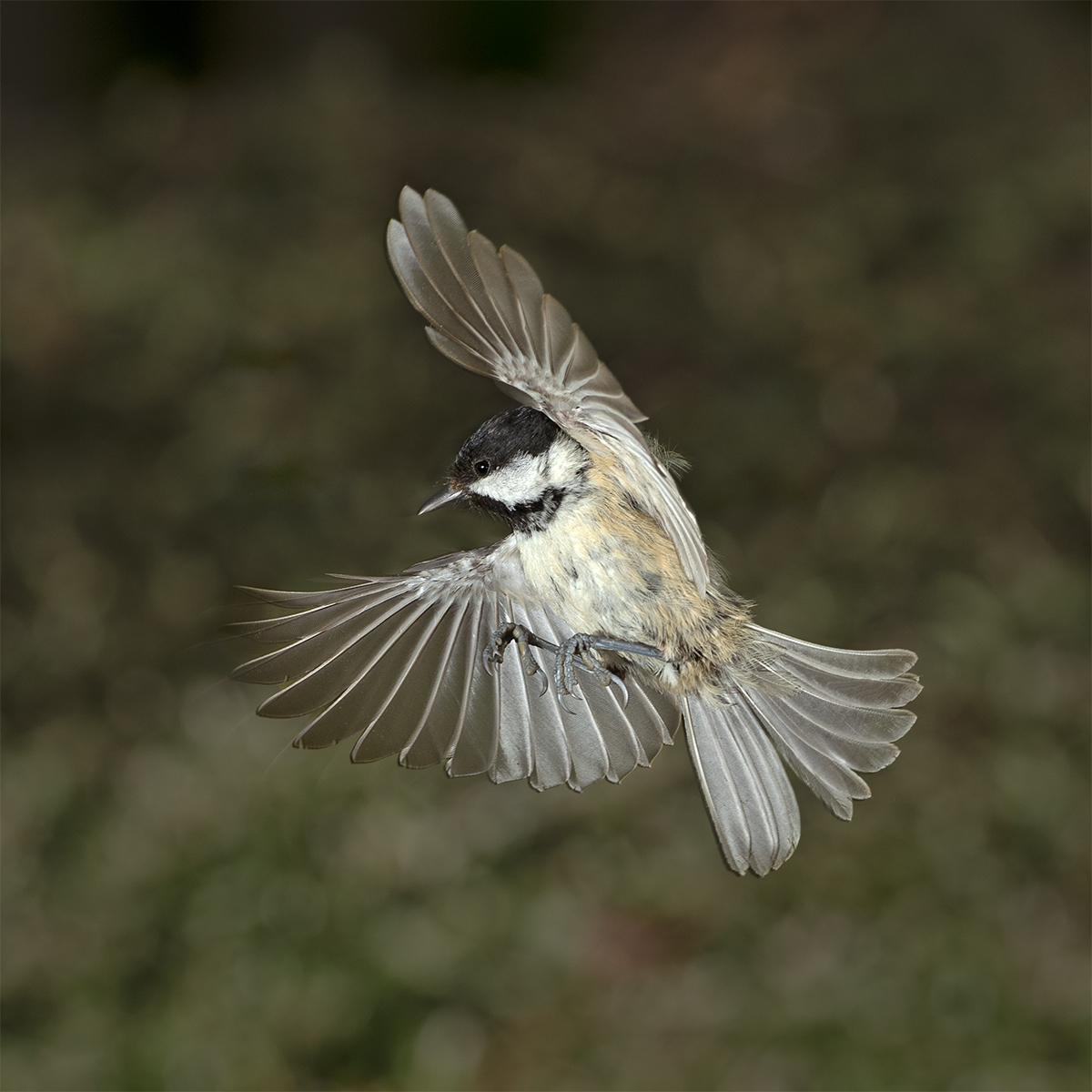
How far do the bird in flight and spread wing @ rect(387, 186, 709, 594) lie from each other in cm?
2

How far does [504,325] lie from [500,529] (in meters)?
0.26

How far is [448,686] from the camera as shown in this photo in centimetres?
104

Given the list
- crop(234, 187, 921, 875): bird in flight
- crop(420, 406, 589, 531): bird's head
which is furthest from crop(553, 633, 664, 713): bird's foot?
crop(420, 406, 589, 531): bird's head

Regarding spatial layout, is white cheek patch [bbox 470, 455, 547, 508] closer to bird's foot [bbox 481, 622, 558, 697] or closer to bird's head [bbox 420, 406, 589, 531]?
bird's head [bbox 420, 406, 589, 531]

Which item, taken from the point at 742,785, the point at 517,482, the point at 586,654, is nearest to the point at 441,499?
the point at 517,482

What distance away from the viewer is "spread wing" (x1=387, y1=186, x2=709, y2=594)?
2.42 feet

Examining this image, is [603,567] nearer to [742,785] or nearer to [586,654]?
[586,654]

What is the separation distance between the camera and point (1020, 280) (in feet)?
11.8

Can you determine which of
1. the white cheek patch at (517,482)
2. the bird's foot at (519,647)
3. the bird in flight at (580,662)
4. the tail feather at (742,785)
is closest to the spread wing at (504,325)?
the bird in flight at (580,662)

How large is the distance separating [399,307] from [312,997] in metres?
1.97

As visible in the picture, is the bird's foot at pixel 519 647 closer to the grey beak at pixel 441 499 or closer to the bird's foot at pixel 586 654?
the bird's foot at pixel 586 654

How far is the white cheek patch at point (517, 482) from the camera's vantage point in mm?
908

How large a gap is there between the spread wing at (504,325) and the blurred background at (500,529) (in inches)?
9.3

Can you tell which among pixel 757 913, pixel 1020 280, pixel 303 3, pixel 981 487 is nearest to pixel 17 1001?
pixel 757 913
